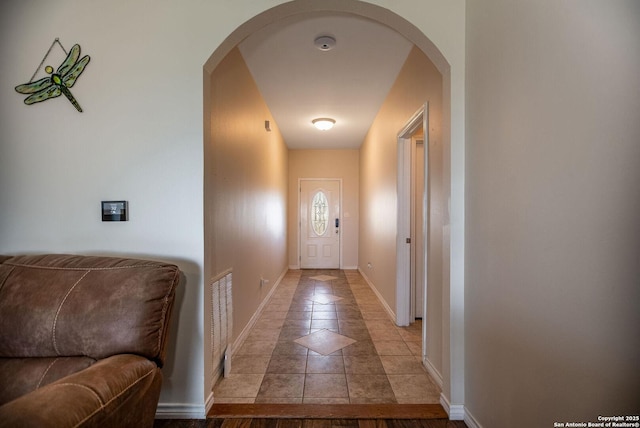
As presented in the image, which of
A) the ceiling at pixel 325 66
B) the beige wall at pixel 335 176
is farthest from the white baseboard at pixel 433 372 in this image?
the beige wall at pixel 335 176

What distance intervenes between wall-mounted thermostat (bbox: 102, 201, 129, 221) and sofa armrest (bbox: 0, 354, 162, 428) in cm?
87

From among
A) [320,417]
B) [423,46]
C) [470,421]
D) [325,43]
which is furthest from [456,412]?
[325,43]

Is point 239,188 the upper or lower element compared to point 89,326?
upper

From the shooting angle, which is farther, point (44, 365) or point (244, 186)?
point (244, 186)

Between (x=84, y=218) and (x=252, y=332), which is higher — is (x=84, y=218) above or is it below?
above

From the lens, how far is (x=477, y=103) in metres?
1.56

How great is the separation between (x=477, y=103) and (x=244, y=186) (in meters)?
2.08

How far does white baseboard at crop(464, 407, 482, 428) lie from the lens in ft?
5.04

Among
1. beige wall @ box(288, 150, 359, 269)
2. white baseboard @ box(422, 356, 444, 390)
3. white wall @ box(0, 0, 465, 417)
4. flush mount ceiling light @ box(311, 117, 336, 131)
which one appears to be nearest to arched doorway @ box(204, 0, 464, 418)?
white wall @ box(0, 0, 465, 417)

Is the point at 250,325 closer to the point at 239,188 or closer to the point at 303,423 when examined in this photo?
the point at 239,188

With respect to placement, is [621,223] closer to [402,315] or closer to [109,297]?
[109,297]

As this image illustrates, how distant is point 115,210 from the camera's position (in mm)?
1702

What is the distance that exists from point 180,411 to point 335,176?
5.38 metres

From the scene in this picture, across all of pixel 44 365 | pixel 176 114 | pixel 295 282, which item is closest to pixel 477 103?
pixel 176 114
